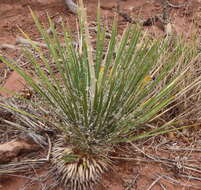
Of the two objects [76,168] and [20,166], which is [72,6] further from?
[76,168]

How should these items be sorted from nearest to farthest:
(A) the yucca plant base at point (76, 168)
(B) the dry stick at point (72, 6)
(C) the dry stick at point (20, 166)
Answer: (A) the yucca plant base at point (76, 168), (C) the dry stick at point (20, 166), (B) the dry stick at point (72, 6)

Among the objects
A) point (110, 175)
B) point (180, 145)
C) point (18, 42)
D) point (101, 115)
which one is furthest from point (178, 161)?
point (18, 42)

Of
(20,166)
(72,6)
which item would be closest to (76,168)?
(20,166)

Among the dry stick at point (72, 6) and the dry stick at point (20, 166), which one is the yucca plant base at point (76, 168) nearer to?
the dry stick at point (20, 166)

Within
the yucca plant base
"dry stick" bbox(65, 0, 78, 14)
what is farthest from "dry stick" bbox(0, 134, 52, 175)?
"dry stick" bbox(65, 0, 78, 14)

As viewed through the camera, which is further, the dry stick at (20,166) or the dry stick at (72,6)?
the dry stick at (72,6)

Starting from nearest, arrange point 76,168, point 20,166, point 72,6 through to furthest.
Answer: point 76,168
point 20,166
point 72,6

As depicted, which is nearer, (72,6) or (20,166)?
(20,166)

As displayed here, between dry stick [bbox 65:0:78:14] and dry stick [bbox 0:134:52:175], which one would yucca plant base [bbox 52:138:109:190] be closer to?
dry stick [bbox 0:134:52:175]

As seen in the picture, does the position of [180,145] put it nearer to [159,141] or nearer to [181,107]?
[159,141]

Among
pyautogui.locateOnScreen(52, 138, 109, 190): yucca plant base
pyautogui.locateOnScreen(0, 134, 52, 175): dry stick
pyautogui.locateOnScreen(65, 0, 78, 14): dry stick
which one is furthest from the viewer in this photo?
pyautogui.locateOnScreen(65, 0, 78, 14): dry stick

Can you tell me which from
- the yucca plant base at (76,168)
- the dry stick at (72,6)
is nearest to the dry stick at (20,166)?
the yucca plant base at (76,168)
